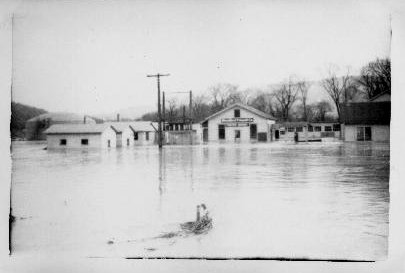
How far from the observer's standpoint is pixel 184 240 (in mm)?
2766

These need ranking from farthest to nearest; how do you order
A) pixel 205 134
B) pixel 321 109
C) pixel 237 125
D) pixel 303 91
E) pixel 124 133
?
pixel 124 133 → pixel 237 125 → pixel 205 134 → pixel 321 109 → pixel 303 91

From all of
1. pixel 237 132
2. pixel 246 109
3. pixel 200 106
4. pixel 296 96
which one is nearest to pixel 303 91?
pixel 296 96

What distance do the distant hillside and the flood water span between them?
0.37 ft

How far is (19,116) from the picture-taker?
3338 millimetres

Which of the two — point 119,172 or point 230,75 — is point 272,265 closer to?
point 230,75

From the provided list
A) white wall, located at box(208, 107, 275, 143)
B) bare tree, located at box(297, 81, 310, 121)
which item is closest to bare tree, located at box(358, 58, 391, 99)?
bare tree, located at box(297, 81, 310, 121)

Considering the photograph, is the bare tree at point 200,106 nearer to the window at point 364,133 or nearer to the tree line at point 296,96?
the tree line at point 296,96

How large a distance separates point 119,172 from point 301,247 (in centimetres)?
245

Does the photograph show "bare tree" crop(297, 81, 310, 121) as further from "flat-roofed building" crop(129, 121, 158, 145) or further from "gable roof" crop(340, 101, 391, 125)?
"flat-roofed building" crop(129, 121, 158, 145)

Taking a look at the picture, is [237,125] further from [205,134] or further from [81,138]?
[81,138]

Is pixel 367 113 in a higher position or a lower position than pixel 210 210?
higher

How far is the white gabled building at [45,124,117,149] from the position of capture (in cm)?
428

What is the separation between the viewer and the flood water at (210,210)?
278 cm

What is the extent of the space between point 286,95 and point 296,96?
4.6 inches
